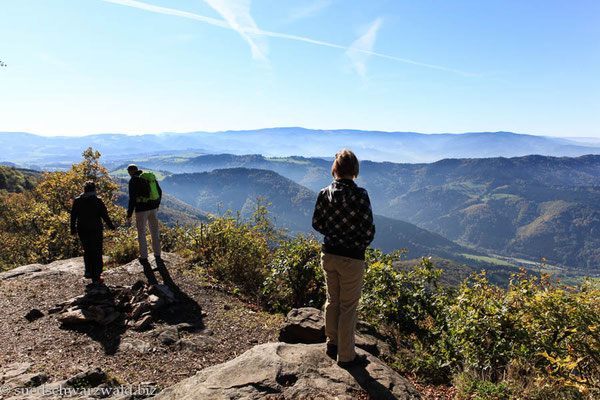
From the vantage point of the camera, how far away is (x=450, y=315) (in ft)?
17.3

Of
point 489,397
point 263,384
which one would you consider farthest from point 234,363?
point 489,397

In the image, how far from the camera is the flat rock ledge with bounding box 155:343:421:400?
352 cm

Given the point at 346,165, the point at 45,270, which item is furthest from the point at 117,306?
the point at 346,165

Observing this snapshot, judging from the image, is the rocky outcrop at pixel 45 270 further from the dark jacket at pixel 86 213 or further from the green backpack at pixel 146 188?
the green backpack at pixel 146 188

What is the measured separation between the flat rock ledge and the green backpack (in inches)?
208

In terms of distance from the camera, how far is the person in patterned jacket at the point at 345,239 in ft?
12.8

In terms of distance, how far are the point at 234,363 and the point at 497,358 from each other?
3730 mm

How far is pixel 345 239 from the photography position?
395 cm

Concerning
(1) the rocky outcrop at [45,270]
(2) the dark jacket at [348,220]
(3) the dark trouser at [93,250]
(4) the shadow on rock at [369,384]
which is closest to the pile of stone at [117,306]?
(3) the dark trouser at [93,250]

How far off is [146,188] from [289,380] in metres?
6.13

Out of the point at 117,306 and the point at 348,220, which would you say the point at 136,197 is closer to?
the point at 117,306

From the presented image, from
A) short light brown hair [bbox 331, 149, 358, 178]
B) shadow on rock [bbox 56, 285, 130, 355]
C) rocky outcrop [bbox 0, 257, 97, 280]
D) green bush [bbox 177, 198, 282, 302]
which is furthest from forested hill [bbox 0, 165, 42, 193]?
short light brown hair [bbox 331, 149, 358, 178]

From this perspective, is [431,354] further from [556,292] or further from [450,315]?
[556,292]

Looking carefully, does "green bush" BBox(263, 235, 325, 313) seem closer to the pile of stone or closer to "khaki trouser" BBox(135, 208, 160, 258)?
the pile of stone
